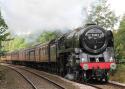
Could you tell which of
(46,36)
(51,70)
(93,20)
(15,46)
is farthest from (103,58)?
(15,46)

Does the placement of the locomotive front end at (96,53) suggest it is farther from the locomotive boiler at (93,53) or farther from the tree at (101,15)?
the tree at (101,15)

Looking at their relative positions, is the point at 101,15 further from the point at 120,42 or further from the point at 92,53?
the point at 92,53

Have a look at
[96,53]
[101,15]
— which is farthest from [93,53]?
[101,15]

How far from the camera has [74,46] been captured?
20.4m

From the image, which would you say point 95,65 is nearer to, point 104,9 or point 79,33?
point 79,33

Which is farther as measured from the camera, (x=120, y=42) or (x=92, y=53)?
(x=120, y=42)

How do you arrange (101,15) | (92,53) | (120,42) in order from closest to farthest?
(92,53), (101,15), (120,42)

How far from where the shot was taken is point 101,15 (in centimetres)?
3500

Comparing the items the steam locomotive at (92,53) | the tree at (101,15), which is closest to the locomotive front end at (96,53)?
the steam locomotive at (92,53)

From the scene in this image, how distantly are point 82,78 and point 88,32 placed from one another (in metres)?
2.78

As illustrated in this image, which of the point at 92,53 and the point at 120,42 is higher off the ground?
the point at 120,42

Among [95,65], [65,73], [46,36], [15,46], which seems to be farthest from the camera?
[15,46]

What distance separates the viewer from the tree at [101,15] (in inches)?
1372

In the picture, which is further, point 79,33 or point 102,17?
point 102,17
